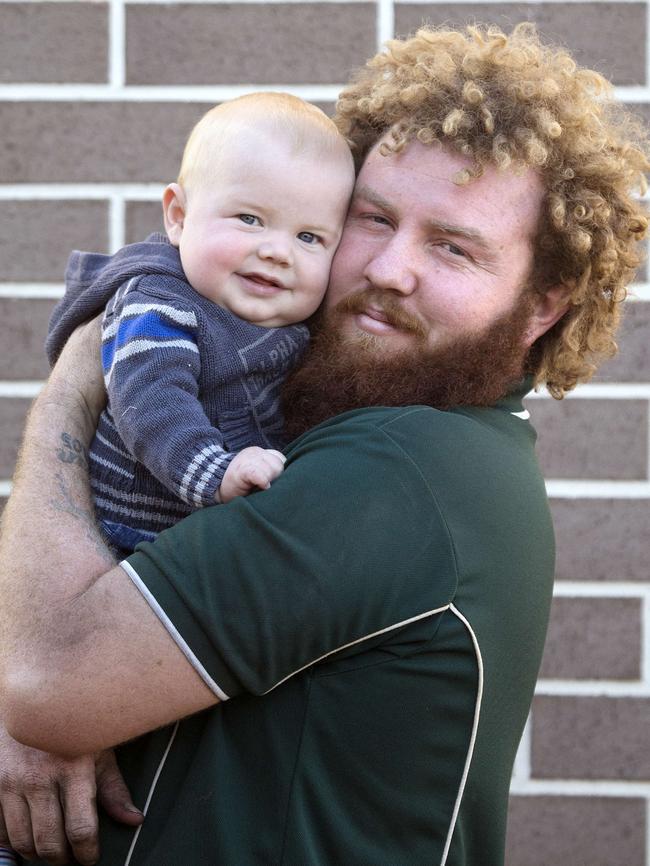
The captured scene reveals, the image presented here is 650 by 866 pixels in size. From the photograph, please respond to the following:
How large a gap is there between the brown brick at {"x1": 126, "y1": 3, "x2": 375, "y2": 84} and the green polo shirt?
1.59 m

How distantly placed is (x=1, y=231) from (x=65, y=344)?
96 cm

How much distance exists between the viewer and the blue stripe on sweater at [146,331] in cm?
182

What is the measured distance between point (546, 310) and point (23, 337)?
145 cm

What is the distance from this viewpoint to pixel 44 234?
301 centimetres

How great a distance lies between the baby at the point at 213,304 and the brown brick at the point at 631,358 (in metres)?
1.16

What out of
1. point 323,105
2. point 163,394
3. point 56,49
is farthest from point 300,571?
point 56,49

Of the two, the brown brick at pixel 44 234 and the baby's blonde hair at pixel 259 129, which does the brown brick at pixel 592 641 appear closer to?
the baby's blonde hair at pixel 259 129

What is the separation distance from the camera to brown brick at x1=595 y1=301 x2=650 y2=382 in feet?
9.78

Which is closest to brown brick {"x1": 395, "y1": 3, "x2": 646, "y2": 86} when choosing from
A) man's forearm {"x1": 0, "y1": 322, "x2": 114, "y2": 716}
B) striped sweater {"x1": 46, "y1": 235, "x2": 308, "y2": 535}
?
striped sweater {"x1": 46, "y1": 235, "x2": 308, "y2": 535}

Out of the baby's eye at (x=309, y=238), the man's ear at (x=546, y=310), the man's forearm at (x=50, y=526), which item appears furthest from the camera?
the man's ear at (x=546, y=310)

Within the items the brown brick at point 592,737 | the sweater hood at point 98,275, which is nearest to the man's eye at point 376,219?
the sweater hood at point 98,275

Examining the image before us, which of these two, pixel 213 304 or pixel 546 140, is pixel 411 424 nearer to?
pixel 213 304

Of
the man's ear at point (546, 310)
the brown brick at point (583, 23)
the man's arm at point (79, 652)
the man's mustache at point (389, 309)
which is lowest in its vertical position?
the man's arm at point (79, 652)

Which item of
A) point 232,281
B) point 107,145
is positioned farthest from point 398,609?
point 107,145
